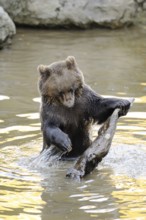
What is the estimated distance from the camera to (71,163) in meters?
8.76

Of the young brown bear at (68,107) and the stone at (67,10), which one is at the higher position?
the young brown bear at (68,107)

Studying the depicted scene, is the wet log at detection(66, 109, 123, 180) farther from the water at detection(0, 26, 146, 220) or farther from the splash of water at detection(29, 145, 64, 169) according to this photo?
the splash of water at detection(29, 145, 64, 169)

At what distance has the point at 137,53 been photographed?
46.9ft

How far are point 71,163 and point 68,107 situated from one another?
713mm

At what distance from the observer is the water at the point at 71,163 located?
22.7ft

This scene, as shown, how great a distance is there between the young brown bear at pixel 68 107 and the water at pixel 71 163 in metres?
0.37

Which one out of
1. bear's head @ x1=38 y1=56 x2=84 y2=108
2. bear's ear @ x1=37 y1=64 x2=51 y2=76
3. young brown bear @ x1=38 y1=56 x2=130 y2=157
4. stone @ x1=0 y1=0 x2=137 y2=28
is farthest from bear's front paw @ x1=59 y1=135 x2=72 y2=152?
stone @ x1=0 y1=0 x2=137 y2=28

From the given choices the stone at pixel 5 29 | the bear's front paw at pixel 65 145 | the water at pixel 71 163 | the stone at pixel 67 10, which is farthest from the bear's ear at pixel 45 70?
the stone at pixel 67 10

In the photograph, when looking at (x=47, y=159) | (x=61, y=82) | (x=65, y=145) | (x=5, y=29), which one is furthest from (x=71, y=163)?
(x=5, y=29)

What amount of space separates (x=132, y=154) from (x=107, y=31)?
25.9 feet

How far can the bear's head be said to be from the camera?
8062 millimetres

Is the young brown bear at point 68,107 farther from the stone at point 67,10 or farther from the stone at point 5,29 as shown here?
the stone at point 67,10

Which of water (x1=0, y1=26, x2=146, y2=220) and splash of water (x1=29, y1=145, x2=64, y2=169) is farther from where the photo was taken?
splash of water (x1=29, y1=145, x2=64, y2=169)

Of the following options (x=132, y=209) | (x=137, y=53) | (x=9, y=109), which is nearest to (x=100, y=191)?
(x=132, y=209)
